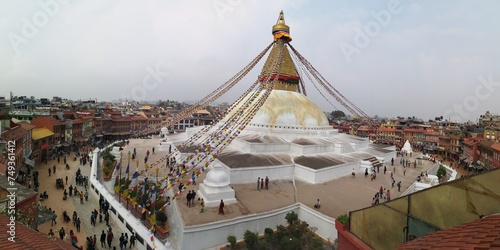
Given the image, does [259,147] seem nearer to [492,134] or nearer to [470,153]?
[470,153]

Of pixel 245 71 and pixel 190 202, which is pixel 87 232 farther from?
pixel 245 71

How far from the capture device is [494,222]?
2.17 m

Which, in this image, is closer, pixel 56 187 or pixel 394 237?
pixel 394 237

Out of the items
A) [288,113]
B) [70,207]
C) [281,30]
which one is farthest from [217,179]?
[281,30]

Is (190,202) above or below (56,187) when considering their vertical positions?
above

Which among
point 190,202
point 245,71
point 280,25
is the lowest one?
point 190,202

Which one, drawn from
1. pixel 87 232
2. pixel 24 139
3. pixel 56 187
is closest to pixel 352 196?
pixel 87 232

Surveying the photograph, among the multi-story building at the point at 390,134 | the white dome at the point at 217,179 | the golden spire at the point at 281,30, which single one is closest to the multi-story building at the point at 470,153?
the multi-story building at the point at 390,134

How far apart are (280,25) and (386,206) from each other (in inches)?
878

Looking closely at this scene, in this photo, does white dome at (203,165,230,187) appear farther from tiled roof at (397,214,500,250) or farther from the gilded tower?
the gilded tower

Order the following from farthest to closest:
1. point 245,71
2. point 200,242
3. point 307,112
→ 1. point 307,112
2. point 245,71
3. point 200,242

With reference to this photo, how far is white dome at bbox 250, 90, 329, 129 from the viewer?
2058 cm

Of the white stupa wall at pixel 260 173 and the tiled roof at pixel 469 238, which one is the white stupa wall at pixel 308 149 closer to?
the white stupa wall at pixel 260 173

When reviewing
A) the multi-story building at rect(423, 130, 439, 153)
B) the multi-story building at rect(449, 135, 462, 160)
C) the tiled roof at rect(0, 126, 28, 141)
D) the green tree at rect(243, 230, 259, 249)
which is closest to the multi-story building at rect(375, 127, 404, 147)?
the multi-story building at rect(423, 130, 439, 153)
